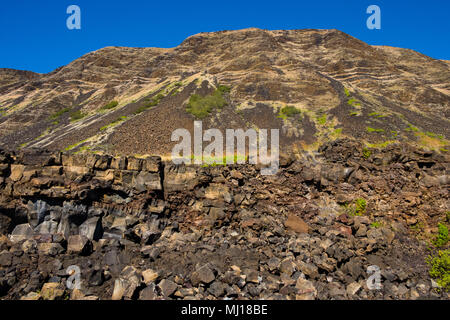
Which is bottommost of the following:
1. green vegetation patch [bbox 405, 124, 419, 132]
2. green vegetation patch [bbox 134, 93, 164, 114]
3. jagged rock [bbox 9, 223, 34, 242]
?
jagged rock [bbox 9, 223, 34, 242]

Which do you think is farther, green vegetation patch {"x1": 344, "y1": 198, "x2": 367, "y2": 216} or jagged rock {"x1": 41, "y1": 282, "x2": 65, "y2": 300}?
green vegetation patch {"x1": 344, "y1": 198, "x2": 367, "y2": 216}

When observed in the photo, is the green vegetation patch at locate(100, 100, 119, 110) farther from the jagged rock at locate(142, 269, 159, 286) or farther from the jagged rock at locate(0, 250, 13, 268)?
the jagged rock at locate(142, 269, 159, 286)

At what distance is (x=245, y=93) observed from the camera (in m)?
45.4

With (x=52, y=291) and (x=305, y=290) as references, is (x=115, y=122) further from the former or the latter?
(x=305, y=290)

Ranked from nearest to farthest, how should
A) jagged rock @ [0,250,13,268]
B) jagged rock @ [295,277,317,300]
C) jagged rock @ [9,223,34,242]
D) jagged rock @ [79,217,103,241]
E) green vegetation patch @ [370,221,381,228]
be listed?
jagged rock @ [295,277,317,300] → jagged rock @ [0,250,13,268] → jagged rock @ [9,223,34,242] → jagged rock @ [79,217,103,241] → green vegetation patch @ [370,221,381,228]

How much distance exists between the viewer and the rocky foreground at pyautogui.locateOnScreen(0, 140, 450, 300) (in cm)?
821

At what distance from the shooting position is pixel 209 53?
6806cm

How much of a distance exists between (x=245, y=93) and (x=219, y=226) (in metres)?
37.3

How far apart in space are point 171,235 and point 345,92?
43206 millimetres

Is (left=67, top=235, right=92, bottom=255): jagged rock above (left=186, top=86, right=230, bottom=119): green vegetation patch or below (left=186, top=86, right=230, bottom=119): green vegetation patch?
below

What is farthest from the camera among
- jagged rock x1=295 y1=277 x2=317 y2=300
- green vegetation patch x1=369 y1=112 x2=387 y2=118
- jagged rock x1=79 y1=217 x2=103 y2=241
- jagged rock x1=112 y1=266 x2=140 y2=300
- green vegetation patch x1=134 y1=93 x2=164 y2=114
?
green vegetation patch x1=134 y1=93 x2=164 y2=114

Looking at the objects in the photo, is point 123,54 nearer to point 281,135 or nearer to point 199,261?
point 281,135

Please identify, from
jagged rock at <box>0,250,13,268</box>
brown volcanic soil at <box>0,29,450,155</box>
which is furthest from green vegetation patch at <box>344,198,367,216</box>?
brown volcanic soil at <box>0,29,450,155</box>

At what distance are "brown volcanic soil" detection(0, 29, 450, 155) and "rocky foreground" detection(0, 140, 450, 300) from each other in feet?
53.9
